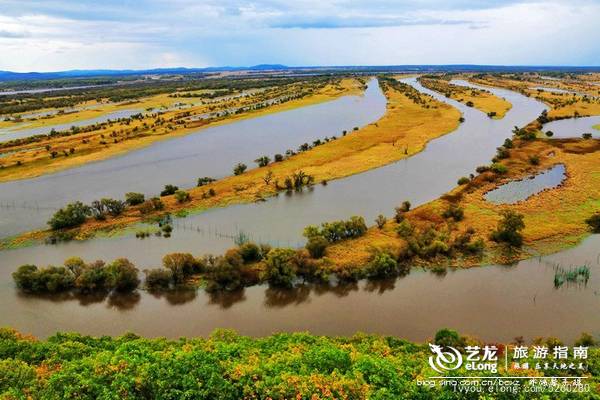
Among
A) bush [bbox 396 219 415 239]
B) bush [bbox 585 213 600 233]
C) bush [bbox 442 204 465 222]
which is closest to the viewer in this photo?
bush [bbox 396 219 415 239]

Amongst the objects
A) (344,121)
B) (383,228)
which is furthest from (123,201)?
(344,121)

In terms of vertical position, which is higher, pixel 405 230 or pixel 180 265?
pixel 405 230

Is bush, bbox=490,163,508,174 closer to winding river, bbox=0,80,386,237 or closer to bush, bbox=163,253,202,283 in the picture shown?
winding river, bbox=0,80,386,237

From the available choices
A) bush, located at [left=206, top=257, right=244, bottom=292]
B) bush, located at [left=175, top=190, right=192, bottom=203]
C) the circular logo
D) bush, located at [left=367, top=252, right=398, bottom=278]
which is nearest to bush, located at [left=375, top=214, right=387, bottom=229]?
bush, located at [left=367, top=252, right=398, bottom=278]

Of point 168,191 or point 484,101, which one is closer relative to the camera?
point 168,191

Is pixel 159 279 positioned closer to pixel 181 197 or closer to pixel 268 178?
pixel 181 197

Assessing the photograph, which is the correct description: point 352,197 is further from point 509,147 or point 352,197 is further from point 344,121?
point 344,121

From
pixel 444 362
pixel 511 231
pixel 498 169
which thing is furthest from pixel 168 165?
pixel 444 362

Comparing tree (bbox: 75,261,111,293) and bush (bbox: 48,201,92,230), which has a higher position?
bush (bbox: 48,201,92,230)
